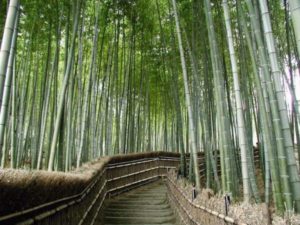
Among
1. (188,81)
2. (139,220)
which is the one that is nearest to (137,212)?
(139,220)

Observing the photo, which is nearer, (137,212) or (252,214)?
(252,214)

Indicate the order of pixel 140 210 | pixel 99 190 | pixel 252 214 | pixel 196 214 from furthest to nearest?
pixel 140 210, pixel 99 190, pixel 196 214, pixel 252 214

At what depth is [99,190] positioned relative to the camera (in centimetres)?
514

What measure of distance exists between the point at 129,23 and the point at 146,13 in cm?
56

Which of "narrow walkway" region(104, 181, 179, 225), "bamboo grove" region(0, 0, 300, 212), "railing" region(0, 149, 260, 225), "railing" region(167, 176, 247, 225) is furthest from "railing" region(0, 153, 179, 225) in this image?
"railing" region(167, 176, 247, 225)

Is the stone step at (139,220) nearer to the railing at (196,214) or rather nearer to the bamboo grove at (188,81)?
the railing at (196,214)

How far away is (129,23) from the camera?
848cm

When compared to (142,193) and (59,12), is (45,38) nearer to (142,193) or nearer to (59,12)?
(59,12)

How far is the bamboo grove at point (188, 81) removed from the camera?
8.90ft

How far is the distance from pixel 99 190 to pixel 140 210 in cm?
85

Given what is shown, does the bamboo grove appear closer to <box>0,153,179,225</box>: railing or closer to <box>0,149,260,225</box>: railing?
<box>0,149,260,225</box>: railing

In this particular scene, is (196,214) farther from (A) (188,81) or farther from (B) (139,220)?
(A) (188,81)

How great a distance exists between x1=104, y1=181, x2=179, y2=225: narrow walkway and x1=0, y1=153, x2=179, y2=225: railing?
0.20m

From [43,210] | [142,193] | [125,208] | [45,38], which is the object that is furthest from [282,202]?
[45,38]
